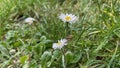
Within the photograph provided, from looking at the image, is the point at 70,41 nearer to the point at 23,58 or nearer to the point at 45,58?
the point at 45,58

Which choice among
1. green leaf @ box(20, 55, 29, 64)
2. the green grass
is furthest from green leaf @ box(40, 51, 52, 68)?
green leaf @ box(20, 55, 29, 64)

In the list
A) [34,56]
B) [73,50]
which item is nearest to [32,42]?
[34,56]

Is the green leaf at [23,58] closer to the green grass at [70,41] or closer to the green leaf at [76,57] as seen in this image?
the green grass at [70,41]

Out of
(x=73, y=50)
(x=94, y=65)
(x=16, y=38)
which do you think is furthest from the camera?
(x=16, y=38)

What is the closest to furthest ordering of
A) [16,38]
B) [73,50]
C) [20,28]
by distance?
[73,50] → [16,38] → [20,28]

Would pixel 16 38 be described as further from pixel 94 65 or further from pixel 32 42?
pixel 94 65

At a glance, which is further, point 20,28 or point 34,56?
point 20,28

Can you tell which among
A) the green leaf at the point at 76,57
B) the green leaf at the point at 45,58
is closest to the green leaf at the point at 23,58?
the green leaf at the point at 45,58

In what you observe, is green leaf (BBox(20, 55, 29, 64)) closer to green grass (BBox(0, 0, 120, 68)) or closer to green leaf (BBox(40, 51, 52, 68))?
green grass (BBox(0, 0, 120, 68))
